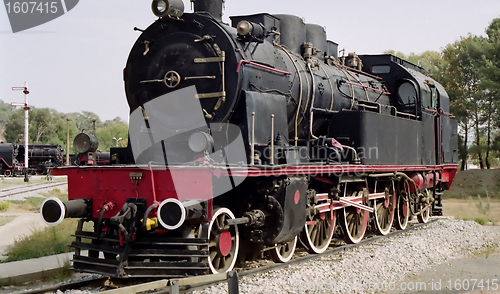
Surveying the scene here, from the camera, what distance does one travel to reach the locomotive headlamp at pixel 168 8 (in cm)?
734

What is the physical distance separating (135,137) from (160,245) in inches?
78.0

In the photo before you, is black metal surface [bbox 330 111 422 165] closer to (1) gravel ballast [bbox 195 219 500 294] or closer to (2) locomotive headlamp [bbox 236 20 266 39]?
(1) gravel ballast [bbox 195 219 500 294]

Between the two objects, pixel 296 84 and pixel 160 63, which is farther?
pixel 296 84

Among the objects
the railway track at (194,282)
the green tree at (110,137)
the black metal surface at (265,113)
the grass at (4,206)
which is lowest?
the railway track at (194,282)

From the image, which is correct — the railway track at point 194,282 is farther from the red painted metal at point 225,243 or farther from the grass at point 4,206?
the grass at point 4,206

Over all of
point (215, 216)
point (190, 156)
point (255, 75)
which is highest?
point (255, 75)

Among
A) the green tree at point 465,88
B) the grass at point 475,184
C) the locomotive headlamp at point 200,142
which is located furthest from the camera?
the green tree at point 465,88

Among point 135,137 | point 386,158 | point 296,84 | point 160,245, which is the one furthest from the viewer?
point 386,158

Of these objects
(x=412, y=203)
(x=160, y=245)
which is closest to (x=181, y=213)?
(x=160, y=245)

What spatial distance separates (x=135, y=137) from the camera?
7801 millimetres

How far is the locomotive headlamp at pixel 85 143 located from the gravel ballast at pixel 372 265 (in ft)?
8.43

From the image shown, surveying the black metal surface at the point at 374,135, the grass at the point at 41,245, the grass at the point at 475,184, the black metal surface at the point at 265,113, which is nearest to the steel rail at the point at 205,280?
the black metal surface at the point at 374,135

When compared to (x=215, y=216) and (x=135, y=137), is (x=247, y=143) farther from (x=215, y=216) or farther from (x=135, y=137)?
(x=135, y=137)

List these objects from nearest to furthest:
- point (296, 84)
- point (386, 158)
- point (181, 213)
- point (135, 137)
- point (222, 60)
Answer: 1. point (181, 213)
2. point (222, 60)
3. point (135, 137)
4. point (296, 84)
5. point (386, 158)
